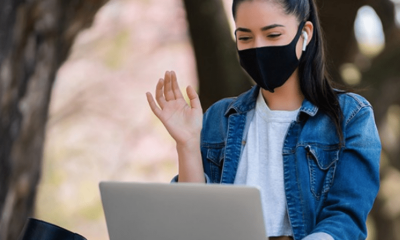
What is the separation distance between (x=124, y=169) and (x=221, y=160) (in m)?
7.09

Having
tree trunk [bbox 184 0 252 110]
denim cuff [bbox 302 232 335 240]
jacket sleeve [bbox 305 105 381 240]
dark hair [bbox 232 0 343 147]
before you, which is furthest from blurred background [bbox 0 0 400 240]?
denim cuff [bbox 302 232 335 240]

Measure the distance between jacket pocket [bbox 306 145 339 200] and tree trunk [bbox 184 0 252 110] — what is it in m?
1.95

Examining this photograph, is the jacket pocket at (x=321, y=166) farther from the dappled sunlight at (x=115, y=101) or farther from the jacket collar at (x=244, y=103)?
the dappled sunlight at (x=115, y=101)

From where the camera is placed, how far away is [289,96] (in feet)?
6.61

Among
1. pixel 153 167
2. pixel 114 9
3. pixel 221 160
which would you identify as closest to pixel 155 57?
pixel 114 9

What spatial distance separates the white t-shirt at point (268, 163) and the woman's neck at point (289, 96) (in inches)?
0.9

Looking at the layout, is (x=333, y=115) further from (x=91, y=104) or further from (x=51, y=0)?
(x=91, y=104)

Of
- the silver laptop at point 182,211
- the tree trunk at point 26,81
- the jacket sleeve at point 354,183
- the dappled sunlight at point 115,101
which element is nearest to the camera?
the silver laptop at point 182,211

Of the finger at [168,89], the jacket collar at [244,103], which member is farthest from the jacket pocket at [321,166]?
the finger at [168,89]

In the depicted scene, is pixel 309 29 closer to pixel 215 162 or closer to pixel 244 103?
pixel 244 103

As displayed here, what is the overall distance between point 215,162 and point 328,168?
0.34 metres

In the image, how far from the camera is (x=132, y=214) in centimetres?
167

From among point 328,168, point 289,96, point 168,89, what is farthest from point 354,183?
point 168,89

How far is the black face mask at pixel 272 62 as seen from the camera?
1.96m
